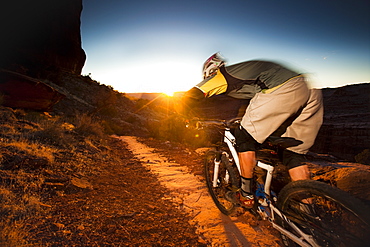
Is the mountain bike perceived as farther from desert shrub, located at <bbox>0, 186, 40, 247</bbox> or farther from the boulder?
the boulder

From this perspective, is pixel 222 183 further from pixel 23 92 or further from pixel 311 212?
pixel 23 92

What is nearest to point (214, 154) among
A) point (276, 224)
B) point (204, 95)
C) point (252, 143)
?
point (252, 143)

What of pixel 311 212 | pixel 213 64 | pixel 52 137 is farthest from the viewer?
pixel 52 137

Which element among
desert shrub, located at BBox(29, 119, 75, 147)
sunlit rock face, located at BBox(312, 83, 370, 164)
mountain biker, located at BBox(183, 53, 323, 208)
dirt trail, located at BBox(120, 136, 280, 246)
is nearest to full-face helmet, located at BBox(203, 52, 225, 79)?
mountain biker, located at BBox(183, 53, 323, 208)

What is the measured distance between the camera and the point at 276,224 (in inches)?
75.5

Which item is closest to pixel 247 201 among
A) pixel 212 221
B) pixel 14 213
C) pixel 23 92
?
pixel 212 221

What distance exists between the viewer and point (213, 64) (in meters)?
2.56

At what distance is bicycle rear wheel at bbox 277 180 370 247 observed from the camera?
1.30m

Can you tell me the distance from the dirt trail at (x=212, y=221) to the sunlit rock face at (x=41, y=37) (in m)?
19.1

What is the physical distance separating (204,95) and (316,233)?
1863 mm

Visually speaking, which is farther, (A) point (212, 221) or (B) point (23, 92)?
(B) point (23, 92)

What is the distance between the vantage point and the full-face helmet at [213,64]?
2504mm

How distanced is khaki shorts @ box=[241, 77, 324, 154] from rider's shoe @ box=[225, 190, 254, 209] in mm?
779

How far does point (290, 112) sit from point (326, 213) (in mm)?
1090
